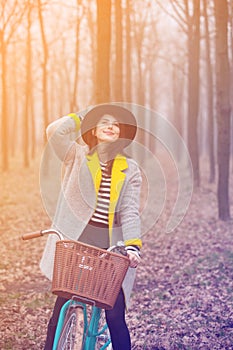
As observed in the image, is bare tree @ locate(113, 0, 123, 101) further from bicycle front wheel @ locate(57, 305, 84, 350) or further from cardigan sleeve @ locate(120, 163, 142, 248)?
bicycle front wheel @ locate(57, 305, 84, 350)

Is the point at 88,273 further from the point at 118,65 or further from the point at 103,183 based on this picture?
the point at 118,65

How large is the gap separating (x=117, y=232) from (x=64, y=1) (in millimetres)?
17511

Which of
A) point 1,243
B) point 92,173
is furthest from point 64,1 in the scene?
point 92,173

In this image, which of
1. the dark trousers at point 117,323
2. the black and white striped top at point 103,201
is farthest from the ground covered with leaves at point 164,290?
the black and white striped top at point 103,201

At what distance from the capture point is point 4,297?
748cm

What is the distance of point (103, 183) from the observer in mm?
3965

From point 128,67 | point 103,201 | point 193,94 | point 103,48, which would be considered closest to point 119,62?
point 193,94

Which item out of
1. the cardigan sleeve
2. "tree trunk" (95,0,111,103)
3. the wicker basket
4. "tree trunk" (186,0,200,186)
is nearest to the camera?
the wicker basket

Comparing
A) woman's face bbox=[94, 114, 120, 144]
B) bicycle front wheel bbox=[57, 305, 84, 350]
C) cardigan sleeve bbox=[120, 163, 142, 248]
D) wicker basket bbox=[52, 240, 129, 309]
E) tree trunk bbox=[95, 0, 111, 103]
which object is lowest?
bicycle front wheel bbox=[57, 305, 84, 350]

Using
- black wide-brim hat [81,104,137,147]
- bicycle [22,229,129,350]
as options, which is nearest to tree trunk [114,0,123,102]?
black wide-brim hat [81,104,137,147]

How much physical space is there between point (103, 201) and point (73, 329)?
0.89 m

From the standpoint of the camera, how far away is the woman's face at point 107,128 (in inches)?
156

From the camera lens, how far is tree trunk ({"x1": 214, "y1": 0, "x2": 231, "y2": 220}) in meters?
11.7

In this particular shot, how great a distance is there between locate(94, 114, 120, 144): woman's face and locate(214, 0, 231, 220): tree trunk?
8.33 metres
